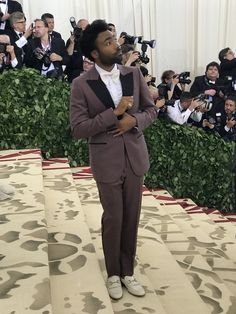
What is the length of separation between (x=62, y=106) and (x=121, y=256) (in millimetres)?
2205

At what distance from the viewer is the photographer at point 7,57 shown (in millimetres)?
3980

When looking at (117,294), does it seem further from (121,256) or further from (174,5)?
(174,5)

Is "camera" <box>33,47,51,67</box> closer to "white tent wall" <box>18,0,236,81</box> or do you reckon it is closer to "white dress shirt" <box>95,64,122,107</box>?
"white tent wall" <box>18,0,236,81</box>

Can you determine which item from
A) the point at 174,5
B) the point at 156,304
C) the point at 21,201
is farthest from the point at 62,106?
the point at 174,5

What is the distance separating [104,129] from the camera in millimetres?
1830

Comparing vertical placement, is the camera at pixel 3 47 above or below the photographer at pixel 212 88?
above

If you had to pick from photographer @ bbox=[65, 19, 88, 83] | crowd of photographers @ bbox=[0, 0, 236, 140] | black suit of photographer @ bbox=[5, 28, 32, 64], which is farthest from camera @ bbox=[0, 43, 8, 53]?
photographer @ bbox=[65, 19, 88, 83]

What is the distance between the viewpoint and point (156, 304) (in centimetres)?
192

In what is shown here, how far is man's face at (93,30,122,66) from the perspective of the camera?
6.01 feet

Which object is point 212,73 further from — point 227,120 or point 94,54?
point 94,54

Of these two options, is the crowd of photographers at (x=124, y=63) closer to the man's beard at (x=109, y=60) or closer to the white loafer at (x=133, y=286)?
the man's beard at (x=109, y=60)

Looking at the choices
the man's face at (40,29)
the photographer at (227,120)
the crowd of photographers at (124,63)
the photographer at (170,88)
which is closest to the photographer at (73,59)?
the crowd of photographers at (124,63)

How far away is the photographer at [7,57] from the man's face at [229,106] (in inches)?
85.8

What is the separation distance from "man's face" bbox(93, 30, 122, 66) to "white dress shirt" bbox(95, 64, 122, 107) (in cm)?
4
